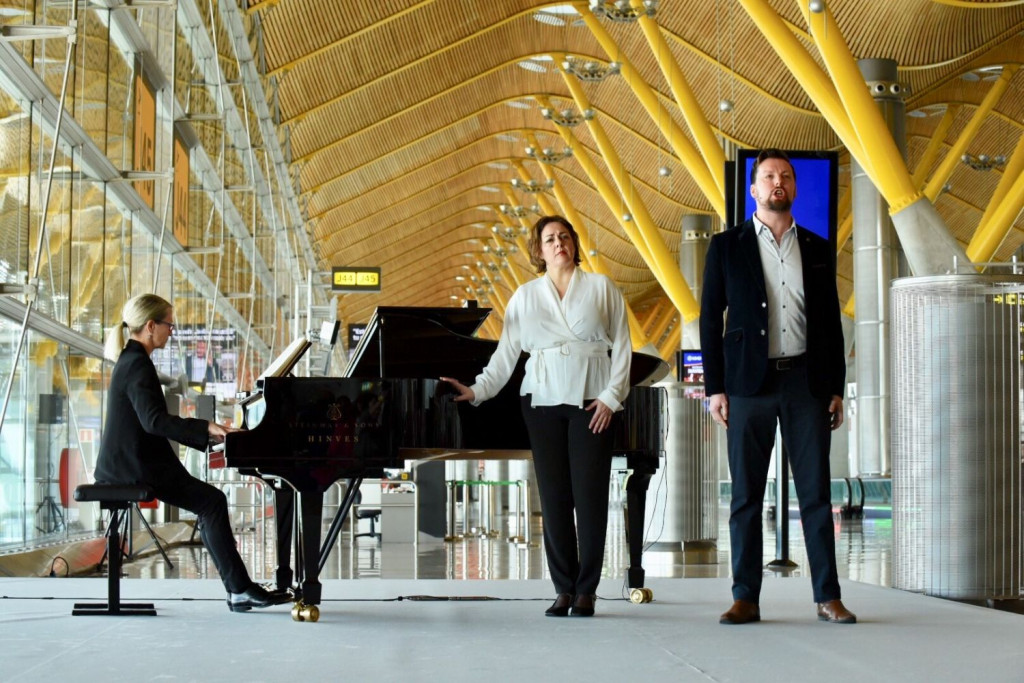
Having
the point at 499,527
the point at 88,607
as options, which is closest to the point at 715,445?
Result: the point at 499,527

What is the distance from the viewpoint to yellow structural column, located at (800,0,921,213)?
626 inches

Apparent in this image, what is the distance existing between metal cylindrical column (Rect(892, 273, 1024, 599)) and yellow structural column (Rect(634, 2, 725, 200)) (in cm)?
1564

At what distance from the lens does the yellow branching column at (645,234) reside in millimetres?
26688

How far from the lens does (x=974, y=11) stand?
818 inches

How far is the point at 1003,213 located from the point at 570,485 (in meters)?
19.1

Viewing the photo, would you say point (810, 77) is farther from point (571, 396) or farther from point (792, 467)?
point (792, 467)

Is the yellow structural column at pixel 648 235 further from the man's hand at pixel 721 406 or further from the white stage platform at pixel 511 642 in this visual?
the man's hand at pixel 721 406

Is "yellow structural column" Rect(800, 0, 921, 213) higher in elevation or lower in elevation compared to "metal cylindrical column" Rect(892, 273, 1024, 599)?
higher

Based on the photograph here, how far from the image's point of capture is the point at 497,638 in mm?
4465

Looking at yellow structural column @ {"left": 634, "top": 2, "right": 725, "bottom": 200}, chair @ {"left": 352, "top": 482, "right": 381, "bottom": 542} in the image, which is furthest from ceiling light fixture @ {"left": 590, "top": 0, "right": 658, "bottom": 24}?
chair @ {"left": 352, "top": 482, "right": 381, "bottom": 542}

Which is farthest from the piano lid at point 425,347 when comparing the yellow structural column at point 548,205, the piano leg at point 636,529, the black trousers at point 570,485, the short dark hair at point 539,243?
the yellow structural column at point 548,205

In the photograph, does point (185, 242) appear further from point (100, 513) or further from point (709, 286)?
point (709, 286)

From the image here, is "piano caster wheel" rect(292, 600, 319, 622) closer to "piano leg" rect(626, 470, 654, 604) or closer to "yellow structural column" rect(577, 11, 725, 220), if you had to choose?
"piano leg" rect(626, 470, 654, 604)

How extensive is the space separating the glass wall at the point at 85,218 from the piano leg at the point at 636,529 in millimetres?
4908
